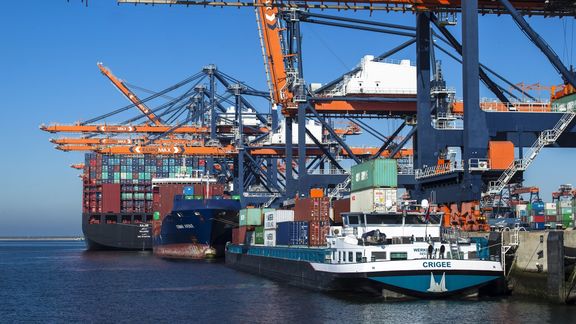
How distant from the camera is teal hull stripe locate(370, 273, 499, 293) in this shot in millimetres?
33812

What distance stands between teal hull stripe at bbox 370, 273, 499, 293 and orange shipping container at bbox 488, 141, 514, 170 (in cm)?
784

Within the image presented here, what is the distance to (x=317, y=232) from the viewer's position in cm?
4406

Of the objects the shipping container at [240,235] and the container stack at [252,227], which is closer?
the container stack at [252,227]

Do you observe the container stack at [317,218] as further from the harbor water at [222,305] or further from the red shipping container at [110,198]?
the red shipping container at [110,198]

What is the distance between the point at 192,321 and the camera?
1241 inches

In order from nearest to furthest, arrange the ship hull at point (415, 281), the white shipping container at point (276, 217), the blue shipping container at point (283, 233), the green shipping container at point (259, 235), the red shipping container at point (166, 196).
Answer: the ship hull at point (415, 281) < the blue shipping container at point (283, 233) < the white shipping container at point (276, 217) < the green shipping container at point (259, 235) < the red shipping container at point (166, 196)

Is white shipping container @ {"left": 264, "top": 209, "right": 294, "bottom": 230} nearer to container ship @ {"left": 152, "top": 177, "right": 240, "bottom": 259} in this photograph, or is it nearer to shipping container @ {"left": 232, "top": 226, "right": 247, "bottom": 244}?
shipping container @ {"left": 232, "top": 226, "right": 247, "bottom": 244}

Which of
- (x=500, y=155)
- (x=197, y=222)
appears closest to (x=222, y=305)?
(x=500, y=155)

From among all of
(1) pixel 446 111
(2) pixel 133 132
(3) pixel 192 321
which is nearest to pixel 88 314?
(3) pixel 192 321

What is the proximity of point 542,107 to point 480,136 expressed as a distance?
813cm

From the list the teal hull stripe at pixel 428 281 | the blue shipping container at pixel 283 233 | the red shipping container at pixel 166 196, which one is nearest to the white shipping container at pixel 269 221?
the blue shipping container at pixel 283 233

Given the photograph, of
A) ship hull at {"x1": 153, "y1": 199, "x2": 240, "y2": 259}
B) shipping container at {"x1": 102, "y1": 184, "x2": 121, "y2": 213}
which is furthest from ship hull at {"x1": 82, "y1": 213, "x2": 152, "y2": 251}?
ship hull at {"x1": 153, "y1": 199, "x2": 240, "y2": 259}

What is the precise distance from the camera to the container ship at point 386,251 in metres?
33.8

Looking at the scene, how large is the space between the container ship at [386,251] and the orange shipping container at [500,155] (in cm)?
409
